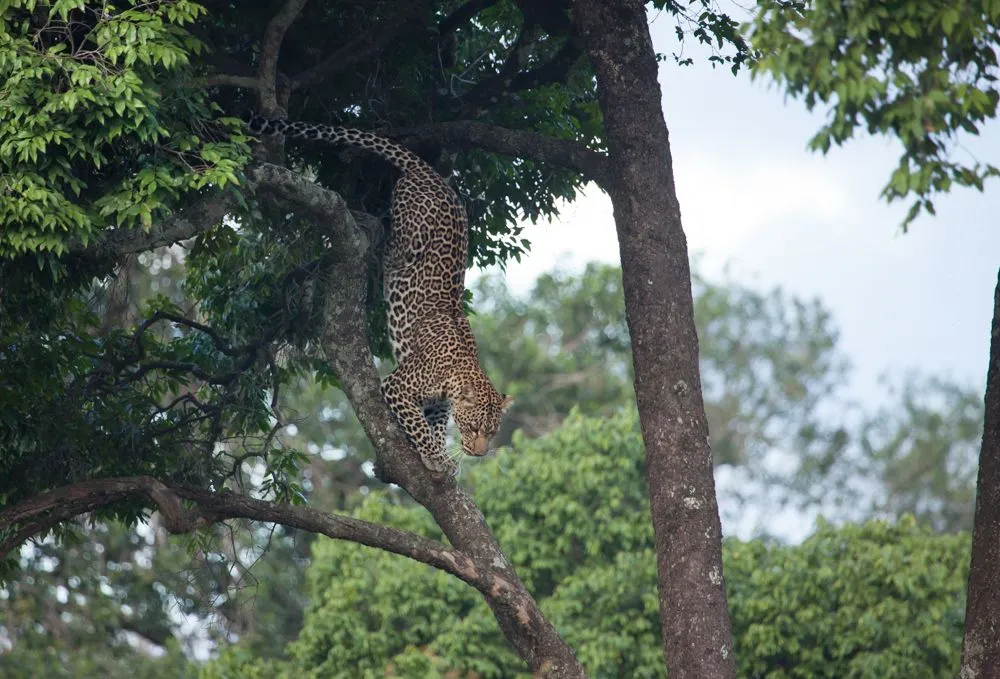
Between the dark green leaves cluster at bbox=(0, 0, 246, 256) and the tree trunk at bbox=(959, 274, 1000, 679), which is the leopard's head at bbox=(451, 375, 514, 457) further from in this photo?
the tree trunk at bbox=(959, 274, 1000, 679)

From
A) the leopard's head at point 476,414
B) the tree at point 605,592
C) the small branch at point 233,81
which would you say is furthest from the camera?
the tree at point 605,592

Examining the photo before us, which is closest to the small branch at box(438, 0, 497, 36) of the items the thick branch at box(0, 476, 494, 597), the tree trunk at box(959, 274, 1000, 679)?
the thick branch at box(0, 476, 494, 597)

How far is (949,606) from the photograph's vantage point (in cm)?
1275

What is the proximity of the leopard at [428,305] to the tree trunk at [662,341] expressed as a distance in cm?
136

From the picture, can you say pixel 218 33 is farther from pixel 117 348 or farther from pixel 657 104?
pixel 657 104

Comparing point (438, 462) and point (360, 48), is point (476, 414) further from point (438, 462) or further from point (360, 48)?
point (360, 48)

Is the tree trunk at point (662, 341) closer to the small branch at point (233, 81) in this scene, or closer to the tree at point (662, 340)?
the tree at point (662, 340)

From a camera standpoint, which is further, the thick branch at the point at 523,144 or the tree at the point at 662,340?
the thick branch at the point at 523,144

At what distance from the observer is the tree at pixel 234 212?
277 inches

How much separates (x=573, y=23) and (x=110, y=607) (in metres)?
12.5

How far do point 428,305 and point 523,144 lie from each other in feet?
4.25

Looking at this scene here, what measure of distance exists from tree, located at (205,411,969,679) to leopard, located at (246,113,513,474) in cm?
474

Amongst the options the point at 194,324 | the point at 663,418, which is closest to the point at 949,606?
the point at 663,418

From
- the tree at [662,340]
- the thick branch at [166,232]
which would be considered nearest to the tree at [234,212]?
the thick branch at [166,232]
